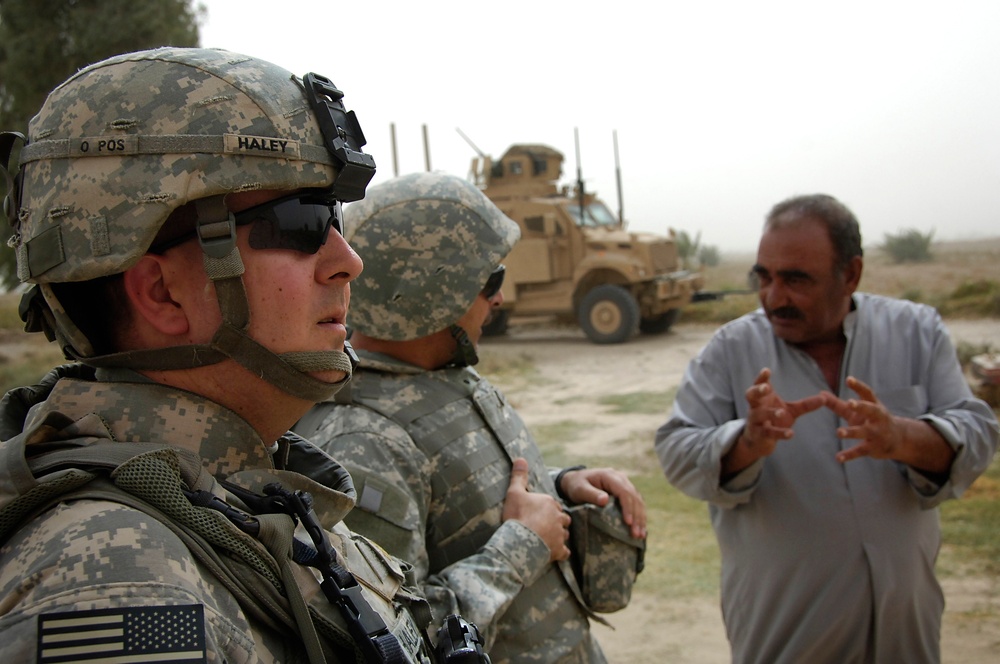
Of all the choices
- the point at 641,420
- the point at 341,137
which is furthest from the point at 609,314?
the point at 341,137

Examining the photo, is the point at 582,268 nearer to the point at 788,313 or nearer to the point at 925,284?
the point at 925,284

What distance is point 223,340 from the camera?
1.21 meters

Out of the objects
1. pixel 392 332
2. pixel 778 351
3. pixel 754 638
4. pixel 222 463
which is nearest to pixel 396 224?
pixel 392 332

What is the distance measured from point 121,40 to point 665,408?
11.3 meters

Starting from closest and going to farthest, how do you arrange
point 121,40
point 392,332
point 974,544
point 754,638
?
point 392,332 → point 754,638 → point 974,544 → point 121,40

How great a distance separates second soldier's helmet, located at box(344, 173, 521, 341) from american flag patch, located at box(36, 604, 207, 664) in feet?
4.43

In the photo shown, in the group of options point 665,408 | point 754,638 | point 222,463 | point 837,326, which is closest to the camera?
point 222,463

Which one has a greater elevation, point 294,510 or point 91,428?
point 91,428

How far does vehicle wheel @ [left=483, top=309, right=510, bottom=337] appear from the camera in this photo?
53.0 ft

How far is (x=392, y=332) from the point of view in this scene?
2219 mm

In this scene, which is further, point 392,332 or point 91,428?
point 392,332

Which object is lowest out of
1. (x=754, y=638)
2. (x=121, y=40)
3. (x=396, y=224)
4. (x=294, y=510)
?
(x=754, y=638)

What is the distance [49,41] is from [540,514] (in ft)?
50.6

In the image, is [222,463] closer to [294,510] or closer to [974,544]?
[294,510]
